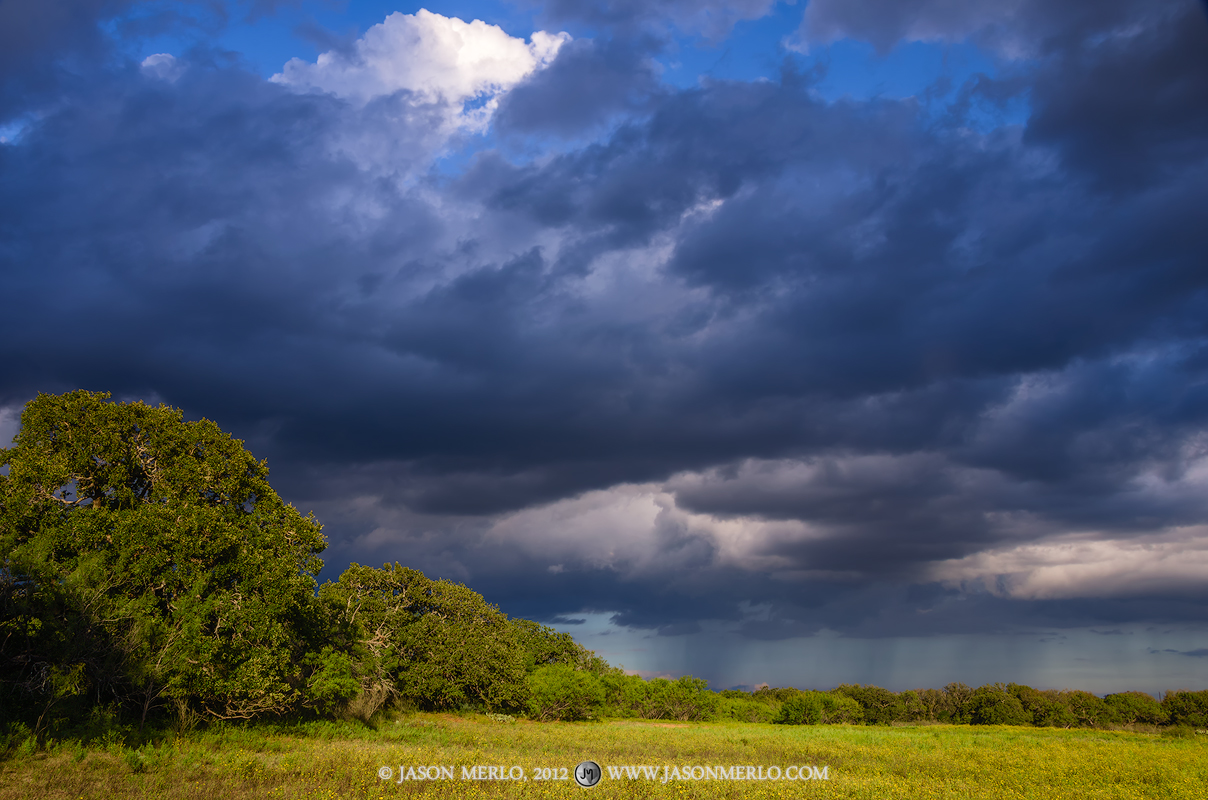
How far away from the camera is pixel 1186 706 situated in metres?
92.8

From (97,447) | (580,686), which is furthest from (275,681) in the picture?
(580,686)

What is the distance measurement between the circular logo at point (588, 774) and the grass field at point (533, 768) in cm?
38

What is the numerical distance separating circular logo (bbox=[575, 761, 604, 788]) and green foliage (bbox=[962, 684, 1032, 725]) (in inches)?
3829

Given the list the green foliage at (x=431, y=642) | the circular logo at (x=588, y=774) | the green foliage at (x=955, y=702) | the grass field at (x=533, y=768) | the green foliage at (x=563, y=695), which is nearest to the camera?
the grass field at (x=533, y=768)

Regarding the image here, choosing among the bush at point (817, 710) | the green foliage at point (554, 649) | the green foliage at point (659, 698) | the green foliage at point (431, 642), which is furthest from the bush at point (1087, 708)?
the green foliage at point (431, 642)

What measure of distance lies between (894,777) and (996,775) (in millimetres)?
4784

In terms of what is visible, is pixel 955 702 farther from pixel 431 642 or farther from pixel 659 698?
pixel 431 642

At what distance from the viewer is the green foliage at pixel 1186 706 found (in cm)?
8875

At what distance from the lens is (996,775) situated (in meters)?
26.0

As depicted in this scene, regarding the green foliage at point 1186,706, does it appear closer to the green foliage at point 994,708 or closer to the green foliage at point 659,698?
the green foliage at point 994,708

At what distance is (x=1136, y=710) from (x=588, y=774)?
4530 inches

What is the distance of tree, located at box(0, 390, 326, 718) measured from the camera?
22.8 m

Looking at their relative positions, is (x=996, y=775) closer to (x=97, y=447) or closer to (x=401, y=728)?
(x=401, y=728)

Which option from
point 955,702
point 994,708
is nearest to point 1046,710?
point 994,708
